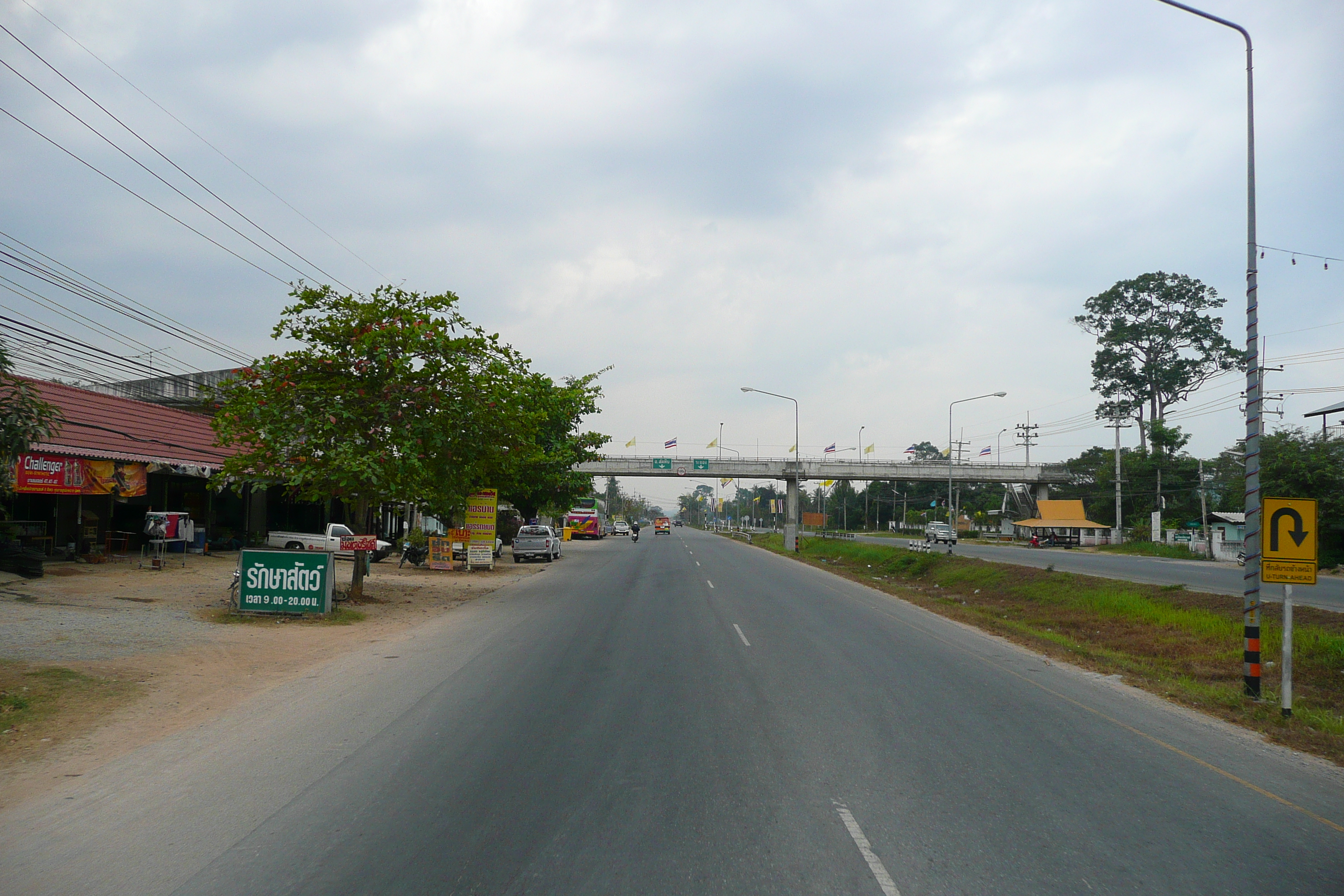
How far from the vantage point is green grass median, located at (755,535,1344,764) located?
31.3 feet

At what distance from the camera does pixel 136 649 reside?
1148 cm

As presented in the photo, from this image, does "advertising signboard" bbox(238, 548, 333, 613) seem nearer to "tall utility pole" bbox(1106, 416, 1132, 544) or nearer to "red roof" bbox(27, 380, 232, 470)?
"red roof" bbox(27, 380, 232, 470)

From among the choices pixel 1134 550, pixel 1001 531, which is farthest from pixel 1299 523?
pixel 1001 531

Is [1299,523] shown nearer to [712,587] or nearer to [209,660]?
[209,660]

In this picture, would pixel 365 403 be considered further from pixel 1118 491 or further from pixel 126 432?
pixel 1118 491

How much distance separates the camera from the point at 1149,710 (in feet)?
30.3

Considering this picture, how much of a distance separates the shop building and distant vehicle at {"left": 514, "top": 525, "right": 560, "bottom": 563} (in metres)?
11.9

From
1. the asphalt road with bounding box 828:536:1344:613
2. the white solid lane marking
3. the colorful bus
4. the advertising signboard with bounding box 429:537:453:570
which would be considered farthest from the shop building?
the colorful bus

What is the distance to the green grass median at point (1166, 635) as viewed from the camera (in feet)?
31.3

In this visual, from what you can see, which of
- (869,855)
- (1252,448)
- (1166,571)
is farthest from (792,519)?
(869,855)

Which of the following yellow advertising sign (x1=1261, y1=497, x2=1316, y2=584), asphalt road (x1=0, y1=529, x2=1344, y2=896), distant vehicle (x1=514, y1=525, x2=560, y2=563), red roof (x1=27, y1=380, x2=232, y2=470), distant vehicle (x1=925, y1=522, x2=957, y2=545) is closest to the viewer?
asphalt road (x1=0, y1=529, x2=1344, y2=896)

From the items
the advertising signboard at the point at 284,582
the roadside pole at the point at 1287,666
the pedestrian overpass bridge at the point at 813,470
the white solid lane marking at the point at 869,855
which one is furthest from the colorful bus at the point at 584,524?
the white solid lane marking at the point at 869,855

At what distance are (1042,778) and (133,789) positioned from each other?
7036 mm

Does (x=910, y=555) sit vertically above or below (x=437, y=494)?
below
